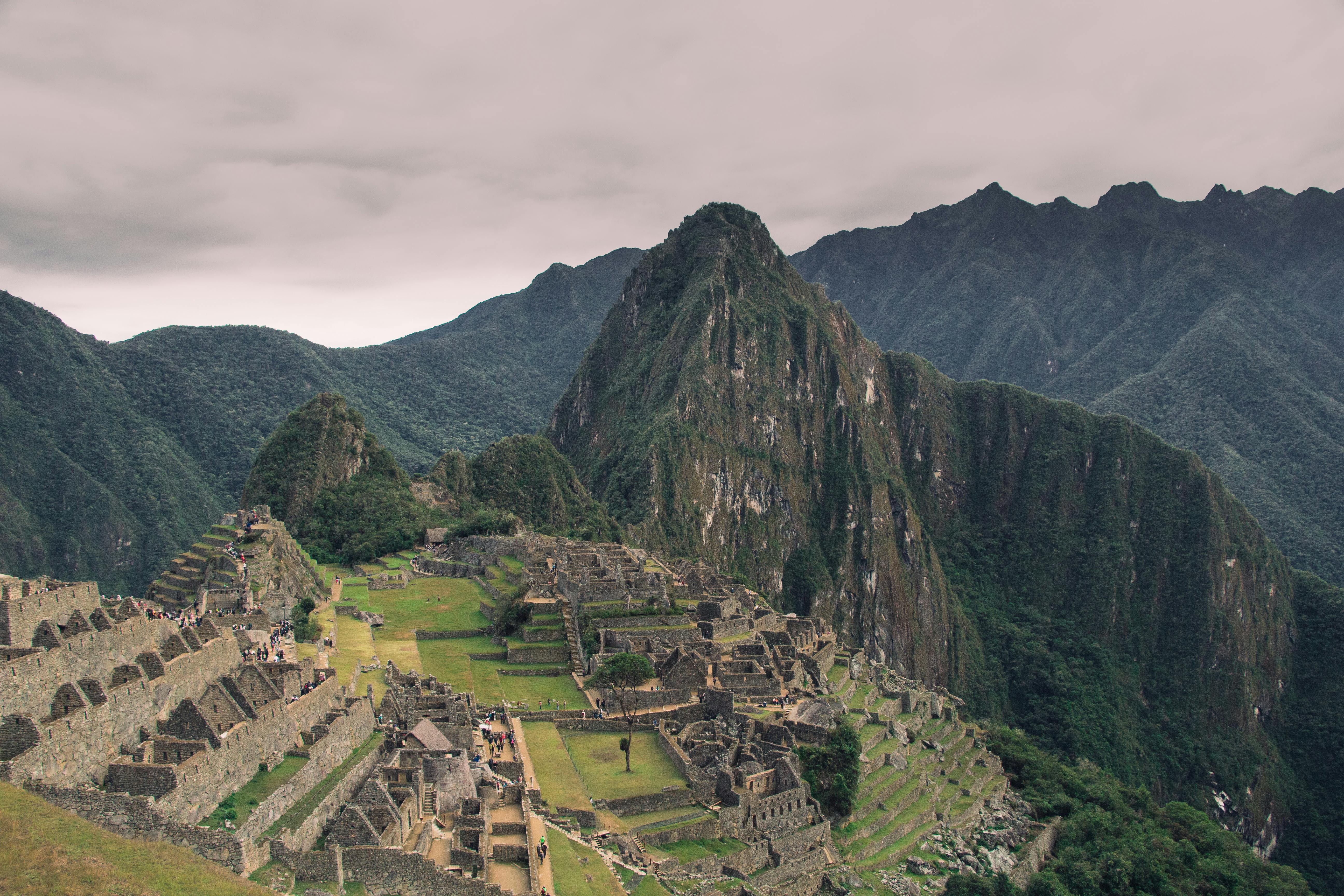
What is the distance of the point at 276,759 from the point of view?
24688mm

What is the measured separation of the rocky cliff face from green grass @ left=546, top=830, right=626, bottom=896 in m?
66.7

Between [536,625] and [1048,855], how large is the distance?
29143mm

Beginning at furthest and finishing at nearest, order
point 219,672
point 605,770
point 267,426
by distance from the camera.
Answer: point 267,426, point 605,770, point 219,672

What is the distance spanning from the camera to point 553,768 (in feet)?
112

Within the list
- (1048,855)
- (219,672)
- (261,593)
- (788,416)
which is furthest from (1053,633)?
(219,672)

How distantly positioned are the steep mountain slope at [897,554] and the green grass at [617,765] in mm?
97475

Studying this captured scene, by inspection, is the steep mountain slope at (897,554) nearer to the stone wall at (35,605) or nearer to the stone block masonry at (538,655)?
the stone block masonry at (538,655)

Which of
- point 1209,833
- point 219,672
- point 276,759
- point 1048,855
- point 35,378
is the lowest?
point 1209,833

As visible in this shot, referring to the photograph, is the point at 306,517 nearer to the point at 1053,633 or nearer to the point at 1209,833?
the point at 1209,833

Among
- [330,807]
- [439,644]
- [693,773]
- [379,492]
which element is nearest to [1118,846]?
[693,773]

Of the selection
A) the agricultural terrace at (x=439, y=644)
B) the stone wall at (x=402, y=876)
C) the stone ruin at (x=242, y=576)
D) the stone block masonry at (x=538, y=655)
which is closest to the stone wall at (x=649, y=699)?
the agricultural terrace at (x=439, y=644)

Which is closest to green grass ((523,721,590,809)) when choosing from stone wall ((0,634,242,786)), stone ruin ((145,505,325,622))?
stone wall ((0,634,242,786))

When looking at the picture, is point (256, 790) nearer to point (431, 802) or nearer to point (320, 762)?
point (320, 762)

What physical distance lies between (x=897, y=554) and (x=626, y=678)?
498ft
